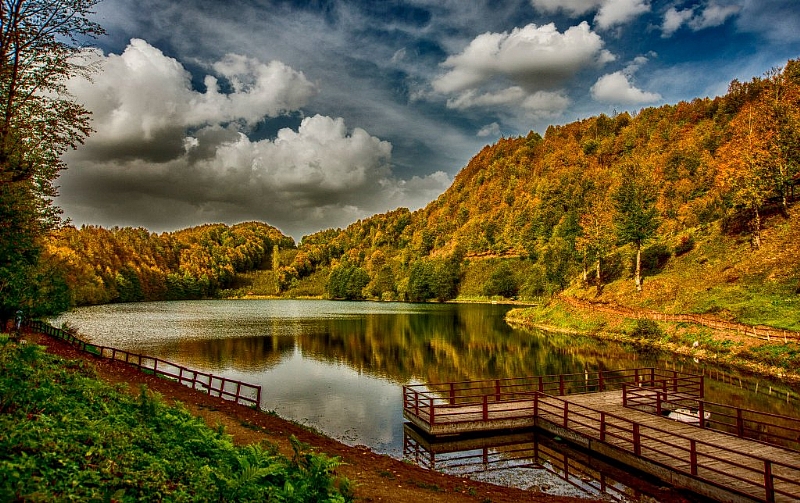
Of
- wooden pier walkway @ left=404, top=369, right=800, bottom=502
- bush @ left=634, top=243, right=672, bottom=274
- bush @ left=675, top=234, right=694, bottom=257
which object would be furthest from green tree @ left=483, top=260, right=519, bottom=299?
wooden pier walkway @ left=404, top=369, right=800, bottom=502

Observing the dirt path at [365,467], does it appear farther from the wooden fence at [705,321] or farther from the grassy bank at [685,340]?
the wooden fence at [705,321]

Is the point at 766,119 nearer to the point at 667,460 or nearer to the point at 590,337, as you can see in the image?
the point at 590,337

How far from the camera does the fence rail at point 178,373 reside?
27203mm

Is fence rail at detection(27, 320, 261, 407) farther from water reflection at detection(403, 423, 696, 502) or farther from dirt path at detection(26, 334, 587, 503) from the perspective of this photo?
water reflection at detection(403, 423, 696, 502)

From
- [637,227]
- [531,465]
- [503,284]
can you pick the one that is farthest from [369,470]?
[503,284]

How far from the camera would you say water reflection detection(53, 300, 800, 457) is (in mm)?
27250

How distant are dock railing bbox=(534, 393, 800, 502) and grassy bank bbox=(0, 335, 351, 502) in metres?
12.0

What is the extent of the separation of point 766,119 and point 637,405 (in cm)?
5917

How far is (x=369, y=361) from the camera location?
147 feet

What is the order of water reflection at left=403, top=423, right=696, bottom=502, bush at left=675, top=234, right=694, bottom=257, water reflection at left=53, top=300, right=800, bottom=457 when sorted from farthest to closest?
bush at left=675, top=234, right=694, bottom=257 < water reflection at left=53, top=300, right=800, bottom=457 < water reflection at left=403, top=423, right=696, bottom=502

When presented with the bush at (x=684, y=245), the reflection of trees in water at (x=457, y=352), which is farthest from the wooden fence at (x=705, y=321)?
the bush at (x=684, y=245)

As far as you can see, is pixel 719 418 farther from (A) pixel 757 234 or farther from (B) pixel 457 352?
(A) pixel 757 234

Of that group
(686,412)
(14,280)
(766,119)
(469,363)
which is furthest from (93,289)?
(766,119)

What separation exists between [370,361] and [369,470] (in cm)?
2899
